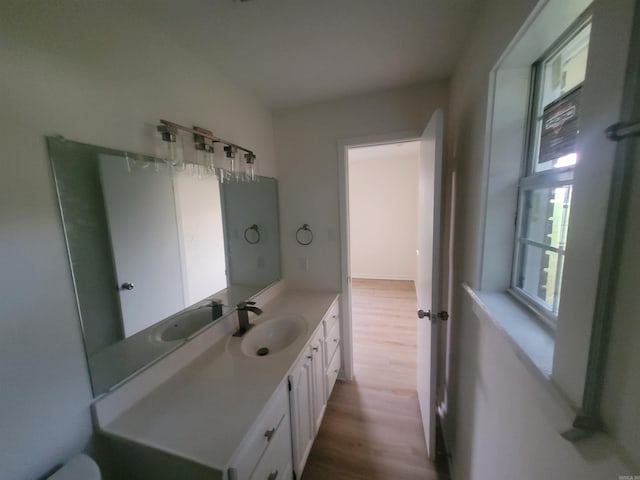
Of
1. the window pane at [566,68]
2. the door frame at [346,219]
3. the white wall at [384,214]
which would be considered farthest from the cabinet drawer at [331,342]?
the white wall at [384,214]

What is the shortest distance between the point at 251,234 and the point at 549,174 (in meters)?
1.75

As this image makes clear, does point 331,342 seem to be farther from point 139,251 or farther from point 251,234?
point 139,251

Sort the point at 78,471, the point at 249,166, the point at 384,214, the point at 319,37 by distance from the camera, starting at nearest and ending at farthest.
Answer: the point at 78,471, the point at 319,37, the point at 249,166, the point at 384,214

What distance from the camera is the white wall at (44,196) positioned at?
684mm

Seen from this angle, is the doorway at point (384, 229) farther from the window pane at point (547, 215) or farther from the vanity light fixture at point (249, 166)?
the window pane at point (547, 215)

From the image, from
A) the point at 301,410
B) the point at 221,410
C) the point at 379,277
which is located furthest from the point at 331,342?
the point at 379,277

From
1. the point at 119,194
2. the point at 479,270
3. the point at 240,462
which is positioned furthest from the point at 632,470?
the point at 119,194

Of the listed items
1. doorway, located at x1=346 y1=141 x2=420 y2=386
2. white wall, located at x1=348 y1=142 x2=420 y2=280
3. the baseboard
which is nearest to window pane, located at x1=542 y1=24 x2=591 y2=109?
doorway, located at x1=346 y1=141 x2=420 y2=386

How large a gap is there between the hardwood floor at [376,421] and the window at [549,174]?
1.33 metres

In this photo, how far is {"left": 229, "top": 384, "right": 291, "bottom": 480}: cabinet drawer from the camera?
2.63 feet

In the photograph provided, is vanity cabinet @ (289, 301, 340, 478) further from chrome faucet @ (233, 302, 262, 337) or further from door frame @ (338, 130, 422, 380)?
chrome faucet @ (233, 302, 262, 337)

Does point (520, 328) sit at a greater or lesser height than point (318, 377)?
greater

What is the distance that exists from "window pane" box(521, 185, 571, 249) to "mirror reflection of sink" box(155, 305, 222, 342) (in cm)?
160

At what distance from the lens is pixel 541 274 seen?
88 cm
